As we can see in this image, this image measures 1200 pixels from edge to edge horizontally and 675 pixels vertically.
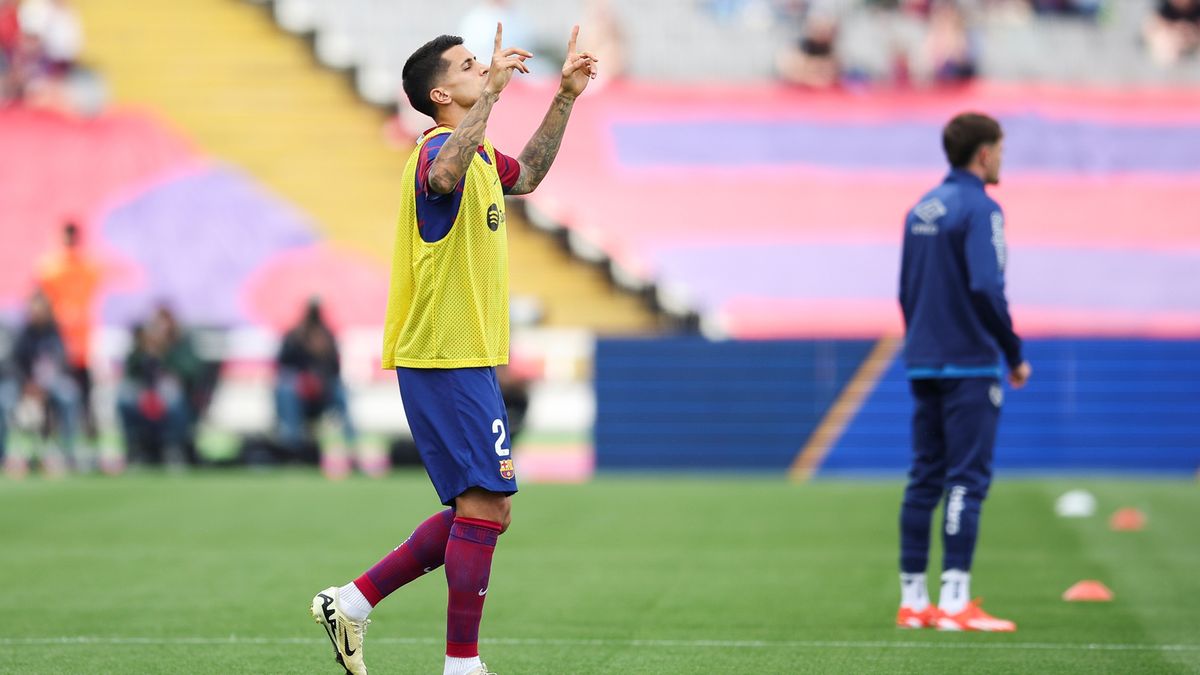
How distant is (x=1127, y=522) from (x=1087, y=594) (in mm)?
3768

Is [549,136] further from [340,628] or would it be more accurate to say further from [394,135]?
[394,135]

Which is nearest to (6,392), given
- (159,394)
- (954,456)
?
(159,394)

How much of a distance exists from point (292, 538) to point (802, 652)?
5462mm

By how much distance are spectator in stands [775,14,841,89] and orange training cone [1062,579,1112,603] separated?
2000cm

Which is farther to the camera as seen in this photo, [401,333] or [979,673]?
[979,673]

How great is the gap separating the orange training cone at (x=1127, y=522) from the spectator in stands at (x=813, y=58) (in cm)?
1632

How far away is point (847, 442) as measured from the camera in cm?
1809

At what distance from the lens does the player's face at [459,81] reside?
20.5ft

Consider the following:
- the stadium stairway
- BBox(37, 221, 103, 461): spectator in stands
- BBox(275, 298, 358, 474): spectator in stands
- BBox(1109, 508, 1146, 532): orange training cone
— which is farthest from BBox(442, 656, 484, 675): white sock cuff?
the stadium stairway

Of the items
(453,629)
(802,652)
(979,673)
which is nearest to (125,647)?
(453,629)

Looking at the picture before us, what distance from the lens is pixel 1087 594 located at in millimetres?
9164

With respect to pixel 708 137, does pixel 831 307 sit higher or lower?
lower

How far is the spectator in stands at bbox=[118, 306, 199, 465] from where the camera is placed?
1870cm

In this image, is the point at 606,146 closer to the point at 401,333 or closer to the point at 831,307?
the point at 831,307
